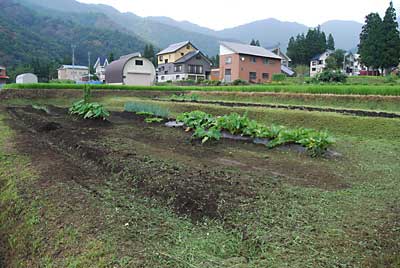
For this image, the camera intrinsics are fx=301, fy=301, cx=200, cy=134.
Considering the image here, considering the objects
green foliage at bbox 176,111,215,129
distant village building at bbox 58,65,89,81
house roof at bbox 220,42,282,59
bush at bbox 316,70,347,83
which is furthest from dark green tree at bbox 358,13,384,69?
distant village building at bbox 58,65,89,81

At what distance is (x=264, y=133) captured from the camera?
5.84m

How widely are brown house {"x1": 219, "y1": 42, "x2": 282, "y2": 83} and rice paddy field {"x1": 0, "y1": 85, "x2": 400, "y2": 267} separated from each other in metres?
29.1

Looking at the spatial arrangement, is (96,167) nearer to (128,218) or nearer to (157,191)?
(157,191)

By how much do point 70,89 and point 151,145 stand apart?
14.8 metres

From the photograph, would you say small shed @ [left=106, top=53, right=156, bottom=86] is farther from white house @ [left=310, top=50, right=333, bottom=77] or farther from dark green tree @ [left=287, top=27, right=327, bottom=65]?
dark green tree @ [left=287, top=27, right=327, bottom=65]

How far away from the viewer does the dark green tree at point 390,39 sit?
102ft

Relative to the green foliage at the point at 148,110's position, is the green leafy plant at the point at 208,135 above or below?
below

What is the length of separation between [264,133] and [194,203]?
314 centimetres

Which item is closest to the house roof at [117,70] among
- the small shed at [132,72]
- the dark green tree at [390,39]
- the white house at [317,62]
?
the small shed at [132,72]

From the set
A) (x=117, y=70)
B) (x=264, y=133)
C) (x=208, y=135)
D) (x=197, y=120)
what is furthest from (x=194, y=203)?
(x=117, y=70)

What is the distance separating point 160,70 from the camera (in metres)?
47.8

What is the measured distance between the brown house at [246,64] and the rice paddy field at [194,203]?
29110 millimetres

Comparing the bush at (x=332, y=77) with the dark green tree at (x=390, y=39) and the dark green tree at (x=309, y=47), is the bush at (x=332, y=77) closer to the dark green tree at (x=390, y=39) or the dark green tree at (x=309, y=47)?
the dark green tree at (x=390, y=39)

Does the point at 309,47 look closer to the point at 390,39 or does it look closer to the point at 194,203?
the point at 390,39
